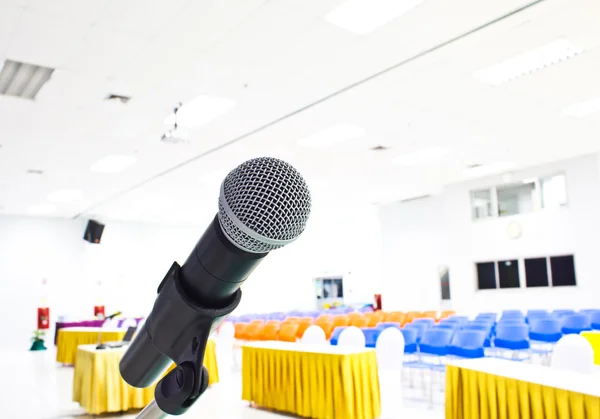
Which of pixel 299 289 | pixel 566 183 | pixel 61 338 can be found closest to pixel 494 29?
pixel 566 183

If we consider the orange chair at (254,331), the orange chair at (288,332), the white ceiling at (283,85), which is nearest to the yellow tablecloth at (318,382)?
the white ceiling at (283,85)

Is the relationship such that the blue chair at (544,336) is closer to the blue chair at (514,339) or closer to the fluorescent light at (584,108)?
the blue chair at (514,339)

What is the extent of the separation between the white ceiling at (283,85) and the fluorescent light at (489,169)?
17.2 inches

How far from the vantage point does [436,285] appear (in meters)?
16.3

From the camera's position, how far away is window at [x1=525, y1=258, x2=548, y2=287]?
42.4 ft

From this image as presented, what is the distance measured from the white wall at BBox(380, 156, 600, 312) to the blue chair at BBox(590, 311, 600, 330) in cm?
361

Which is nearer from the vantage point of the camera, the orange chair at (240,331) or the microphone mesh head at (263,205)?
the microphone mesh head at (263,205)

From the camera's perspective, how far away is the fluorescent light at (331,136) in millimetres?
9453

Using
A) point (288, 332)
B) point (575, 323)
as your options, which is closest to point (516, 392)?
point (575, 323)

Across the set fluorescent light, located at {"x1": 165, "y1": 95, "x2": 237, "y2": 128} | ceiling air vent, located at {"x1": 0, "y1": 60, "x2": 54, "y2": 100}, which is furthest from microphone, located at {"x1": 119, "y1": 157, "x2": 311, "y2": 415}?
fluorescent light, located at {"x1": 165, "y1": 95, "x2": 237, "y2": 128}

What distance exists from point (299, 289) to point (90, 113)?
16931mm

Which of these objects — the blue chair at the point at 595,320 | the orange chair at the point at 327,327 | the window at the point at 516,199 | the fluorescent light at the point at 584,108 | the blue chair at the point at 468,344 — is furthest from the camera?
the window at the point at 516,199

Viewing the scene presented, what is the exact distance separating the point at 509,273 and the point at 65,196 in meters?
12.1

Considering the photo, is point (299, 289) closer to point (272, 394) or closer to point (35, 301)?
point (35, 301)
